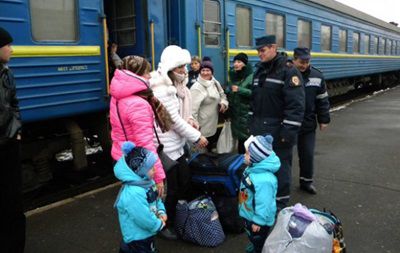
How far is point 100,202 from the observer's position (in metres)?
4.68

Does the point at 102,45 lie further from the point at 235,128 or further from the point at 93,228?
the point at 93,228

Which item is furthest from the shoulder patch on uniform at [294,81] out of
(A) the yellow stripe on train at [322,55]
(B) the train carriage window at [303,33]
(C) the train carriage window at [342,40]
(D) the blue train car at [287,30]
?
(C) the train carriage window at [342,40]

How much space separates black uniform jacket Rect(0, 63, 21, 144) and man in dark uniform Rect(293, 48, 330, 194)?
2.99 meters

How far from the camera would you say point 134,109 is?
301cm

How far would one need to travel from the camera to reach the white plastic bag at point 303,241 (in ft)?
9.02

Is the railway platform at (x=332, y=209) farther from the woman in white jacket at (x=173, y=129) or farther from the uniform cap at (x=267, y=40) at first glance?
the uniform cap at (x=267, y=40)

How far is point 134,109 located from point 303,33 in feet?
29.7

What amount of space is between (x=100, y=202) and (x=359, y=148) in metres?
4.74

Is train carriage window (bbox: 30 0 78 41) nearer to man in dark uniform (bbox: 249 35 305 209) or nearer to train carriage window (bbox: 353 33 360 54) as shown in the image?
man in dark uniform (bbox: 249 35 305 209)

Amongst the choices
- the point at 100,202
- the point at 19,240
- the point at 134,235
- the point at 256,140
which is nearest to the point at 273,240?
the point at 256,140

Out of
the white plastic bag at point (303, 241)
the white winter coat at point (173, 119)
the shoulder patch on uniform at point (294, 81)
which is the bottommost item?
the white plastic bag at point (303, 241)

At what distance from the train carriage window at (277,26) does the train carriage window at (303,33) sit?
99 cm

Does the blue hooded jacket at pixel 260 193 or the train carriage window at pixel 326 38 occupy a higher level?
the train carriage window at pixel 326 38

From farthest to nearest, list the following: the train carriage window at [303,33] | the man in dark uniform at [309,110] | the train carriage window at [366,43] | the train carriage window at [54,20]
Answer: the train carriage window at [366,43] → the train carriage window at [303,33] → the man in dark uniform at [309,110] → the train carriage window at [54,20]
